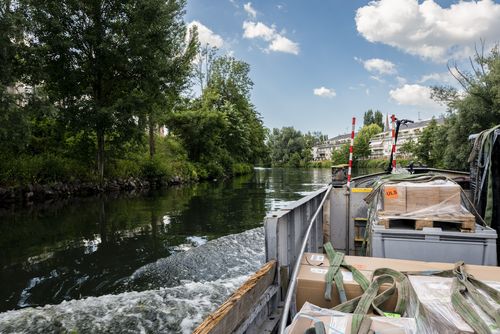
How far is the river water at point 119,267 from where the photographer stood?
3768 millimetres

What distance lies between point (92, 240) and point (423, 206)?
23.9 ft

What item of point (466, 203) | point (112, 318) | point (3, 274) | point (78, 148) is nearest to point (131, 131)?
point (78, 148)

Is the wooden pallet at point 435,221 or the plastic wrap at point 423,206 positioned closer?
the wooden pallet at point 435,221

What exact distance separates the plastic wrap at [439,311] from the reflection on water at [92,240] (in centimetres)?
171

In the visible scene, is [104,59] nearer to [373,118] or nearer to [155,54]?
[155,54]

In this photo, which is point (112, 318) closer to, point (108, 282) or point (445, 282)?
point (108, 282)

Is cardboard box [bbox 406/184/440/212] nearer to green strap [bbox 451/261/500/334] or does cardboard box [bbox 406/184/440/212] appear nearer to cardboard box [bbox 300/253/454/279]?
cardboard box [bbox 300/253/454/279]

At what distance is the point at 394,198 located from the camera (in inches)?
142

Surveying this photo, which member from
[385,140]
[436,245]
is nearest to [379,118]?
[385,140]

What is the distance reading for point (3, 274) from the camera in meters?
5.63

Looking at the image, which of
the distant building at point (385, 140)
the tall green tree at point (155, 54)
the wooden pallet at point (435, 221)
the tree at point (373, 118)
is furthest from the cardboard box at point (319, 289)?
the tree at point (373, 118)

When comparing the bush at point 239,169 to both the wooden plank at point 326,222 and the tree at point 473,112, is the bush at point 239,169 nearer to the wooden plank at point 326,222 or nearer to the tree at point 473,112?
the tree at point 473,112

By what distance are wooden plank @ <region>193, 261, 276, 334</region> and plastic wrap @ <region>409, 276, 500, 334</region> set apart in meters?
0.93

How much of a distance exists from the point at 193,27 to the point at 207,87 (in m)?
19.0
